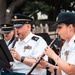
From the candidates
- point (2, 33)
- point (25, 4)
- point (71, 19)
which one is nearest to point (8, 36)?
point (2, 33)

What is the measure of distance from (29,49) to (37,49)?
117 millimetres

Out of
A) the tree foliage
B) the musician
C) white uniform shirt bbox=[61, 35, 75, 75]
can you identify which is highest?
white uniform shirt bbox=[61, 35, 75, 75]

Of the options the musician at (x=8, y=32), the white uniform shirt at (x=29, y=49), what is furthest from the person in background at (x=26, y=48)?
the musician at (x=8, y=32)

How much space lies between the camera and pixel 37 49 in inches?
174

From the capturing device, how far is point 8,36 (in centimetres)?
596

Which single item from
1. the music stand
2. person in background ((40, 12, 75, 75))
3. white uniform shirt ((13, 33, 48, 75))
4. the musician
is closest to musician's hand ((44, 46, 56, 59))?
person in background ((40, 12, 75, 75))

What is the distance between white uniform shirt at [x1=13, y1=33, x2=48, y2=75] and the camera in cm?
443

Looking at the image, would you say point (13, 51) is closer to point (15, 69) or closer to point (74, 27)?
point (15, 69)

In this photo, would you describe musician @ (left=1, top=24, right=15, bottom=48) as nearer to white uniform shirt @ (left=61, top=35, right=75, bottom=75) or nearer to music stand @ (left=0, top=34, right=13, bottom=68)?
music stand @ (left=0, top=34, right=13, bottom=68)

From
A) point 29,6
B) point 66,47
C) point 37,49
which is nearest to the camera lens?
point 66,47

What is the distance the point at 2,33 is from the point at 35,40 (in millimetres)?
1903

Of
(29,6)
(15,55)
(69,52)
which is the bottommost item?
(29,6)

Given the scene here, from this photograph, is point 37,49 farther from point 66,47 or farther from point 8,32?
point 8,32

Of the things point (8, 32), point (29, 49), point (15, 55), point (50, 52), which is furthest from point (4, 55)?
point (8, 32)
